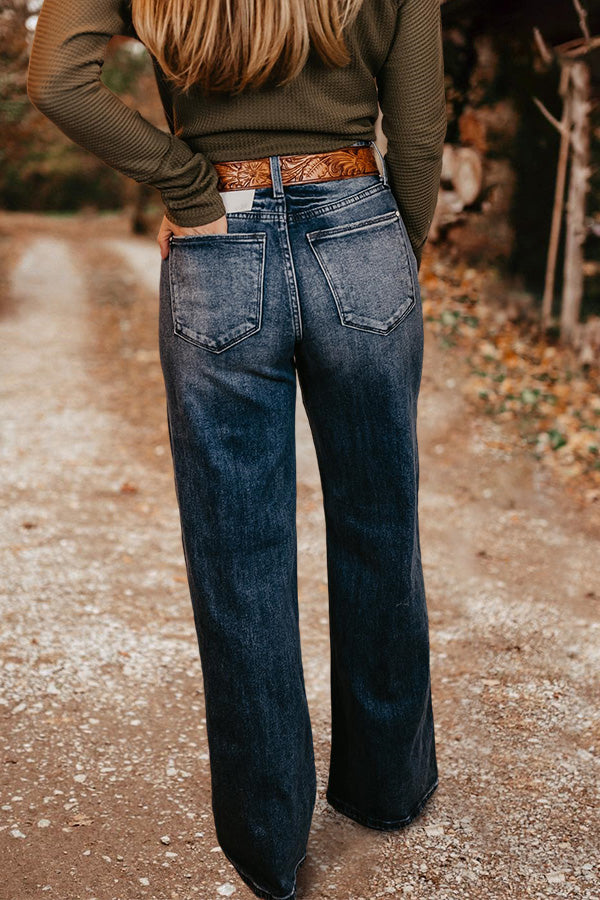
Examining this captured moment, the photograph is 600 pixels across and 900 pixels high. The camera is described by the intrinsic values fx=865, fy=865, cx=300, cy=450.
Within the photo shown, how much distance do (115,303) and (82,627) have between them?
6184mm

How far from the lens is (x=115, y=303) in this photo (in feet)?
29.1

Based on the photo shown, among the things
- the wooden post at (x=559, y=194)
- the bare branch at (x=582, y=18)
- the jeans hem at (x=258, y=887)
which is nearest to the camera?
the jeans hem at (x=258, y=887)

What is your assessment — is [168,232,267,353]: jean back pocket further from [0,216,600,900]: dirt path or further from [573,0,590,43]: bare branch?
[573,0,590,43]: bare branch

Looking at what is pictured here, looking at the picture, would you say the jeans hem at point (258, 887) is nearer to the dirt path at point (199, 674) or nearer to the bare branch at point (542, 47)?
the dirt path at point (199, 674)

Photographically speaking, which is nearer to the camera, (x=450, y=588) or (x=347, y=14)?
(x=347, y=14)

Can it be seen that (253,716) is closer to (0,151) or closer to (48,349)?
(48,349)

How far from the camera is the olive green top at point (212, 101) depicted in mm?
1479

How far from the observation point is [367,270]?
162 cm

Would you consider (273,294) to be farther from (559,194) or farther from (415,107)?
(559,194)

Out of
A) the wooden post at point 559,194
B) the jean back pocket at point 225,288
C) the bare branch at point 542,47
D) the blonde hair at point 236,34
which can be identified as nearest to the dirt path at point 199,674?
the wooden post at point 559,194

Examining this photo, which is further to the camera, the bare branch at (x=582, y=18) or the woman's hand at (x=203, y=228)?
the bare branch at (x=582, y=18)

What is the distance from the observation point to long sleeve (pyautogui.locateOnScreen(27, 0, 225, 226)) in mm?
1466

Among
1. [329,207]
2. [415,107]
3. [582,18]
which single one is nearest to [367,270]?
[329,207]

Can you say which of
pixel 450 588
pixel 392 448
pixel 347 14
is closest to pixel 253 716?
pixel 392 448
